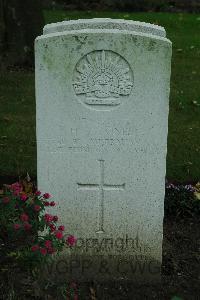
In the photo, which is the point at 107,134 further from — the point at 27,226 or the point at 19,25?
the point at 19,25

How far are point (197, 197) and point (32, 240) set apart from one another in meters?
1.89

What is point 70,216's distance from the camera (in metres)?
4.43

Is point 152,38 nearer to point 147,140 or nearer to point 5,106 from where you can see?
point 147,140

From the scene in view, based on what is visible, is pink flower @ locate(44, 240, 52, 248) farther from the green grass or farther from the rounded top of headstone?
the green grass

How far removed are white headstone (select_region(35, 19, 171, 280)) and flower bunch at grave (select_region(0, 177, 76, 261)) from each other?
0.36 meters

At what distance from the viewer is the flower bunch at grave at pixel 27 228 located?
3.68m

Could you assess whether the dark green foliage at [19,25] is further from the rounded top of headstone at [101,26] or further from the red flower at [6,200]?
the red flower at [6,200]

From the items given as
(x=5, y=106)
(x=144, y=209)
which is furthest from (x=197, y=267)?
(x=5, y=106)

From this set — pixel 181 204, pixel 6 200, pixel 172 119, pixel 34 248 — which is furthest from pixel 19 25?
pixel 34 248

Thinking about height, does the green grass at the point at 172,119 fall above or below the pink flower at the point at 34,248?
above

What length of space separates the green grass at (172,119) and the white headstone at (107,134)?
176 centimetres

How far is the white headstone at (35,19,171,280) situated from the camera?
13.4 feet

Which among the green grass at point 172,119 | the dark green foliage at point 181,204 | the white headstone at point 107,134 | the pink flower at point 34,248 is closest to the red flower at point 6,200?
the pink flower at point 34,248

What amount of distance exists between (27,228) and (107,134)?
91cm
